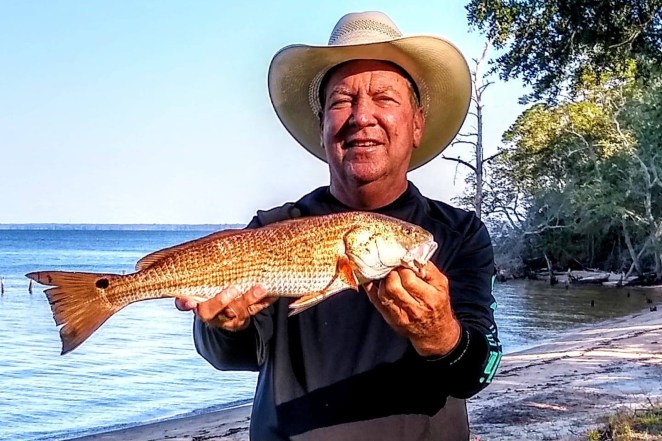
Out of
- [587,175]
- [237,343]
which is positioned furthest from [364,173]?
[587,175]

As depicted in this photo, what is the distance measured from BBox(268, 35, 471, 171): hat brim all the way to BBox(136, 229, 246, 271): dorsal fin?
0.95 metres

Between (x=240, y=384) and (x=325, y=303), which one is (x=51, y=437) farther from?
(x=325, y=303)

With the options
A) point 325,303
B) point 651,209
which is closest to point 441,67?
point 325,303

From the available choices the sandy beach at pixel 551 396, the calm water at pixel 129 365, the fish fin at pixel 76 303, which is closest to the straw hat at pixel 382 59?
the fish fin at pixel 76 303

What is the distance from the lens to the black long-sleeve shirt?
10.4 feet

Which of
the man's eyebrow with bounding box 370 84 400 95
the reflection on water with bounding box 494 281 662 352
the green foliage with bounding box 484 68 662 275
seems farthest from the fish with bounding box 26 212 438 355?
the green foliage with bounding box 484 68 662 275

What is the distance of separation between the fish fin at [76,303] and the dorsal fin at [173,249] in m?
0.12

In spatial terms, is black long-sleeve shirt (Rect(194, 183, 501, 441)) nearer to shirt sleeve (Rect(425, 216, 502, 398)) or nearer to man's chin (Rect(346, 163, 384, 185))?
shirt sleeve (Rect(425, 216, 502, 398))

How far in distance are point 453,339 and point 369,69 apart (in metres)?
1.28

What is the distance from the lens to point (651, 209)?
45.7 m

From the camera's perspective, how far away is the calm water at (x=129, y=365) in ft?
62.9

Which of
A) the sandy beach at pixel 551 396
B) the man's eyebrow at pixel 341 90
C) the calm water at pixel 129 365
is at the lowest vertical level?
the sandy beach at pixel 551 396

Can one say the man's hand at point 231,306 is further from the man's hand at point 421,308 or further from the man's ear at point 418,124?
the man's ear at point 418,124

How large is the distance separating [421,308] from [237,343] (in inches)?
37.6
